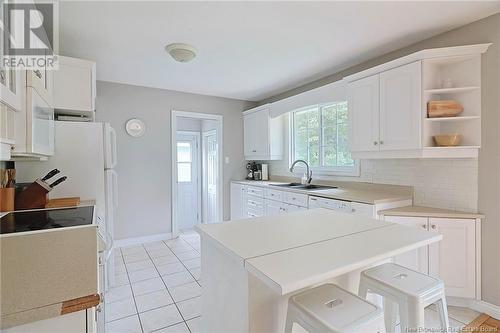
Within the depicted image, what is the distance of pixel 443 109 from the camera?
2215 mm

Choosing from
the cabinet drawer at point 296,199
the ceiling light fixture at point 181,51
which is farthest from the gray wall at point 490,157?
the ceiling light fixture at point 181,51

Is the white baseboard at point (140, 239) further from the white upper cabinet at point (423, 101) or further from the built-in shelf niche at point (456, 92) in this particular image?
the built-in shelf niche at point (456, 92)

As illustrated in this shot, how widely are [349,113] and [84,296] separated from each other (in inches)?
112

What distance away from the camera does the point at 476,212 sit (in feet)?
7.07

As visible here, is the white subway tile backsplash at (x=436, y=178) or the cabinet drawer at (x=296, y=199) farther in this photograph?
the cabinet drawer at (x=296, y=199)

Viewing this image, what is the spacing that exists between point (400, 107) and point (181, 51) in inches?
87.5

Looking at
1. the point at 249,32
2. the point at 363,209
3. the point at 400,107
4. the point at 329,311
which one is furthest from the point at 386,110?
the point at 329,311

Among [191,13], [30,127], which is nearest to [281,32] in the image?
[191,13]

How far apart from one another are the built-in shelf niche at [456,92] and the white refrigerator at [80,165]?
299 centimetres

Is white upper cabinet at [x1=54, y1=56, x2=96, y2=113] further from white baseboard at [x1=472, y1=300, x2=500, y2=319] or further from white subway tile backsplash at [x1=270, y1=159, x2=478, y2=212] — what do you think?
white baseboard at [x1=472, y1=300, x2=500, y2=319]

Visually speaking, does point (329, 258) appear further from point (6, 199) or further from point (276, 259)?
point (6, 199)

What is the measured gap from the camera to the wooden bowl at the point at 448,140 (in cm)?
218

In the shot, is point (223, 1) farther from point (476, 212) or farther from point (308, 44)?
point (476, 212)

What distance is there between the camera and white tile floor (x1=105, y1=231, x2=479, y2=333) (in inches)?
79.0
